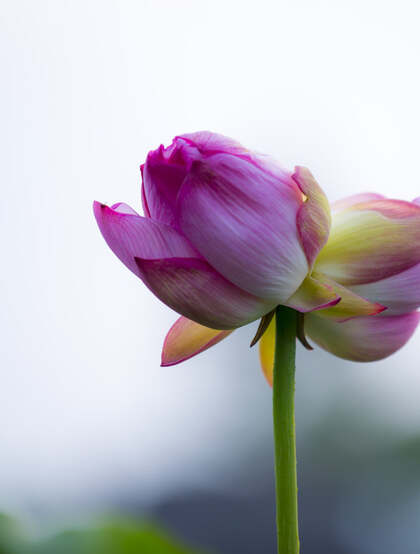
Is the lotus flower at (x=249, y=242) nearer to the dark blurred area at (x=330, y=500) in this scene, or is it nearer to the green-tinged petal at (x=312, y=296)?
the green-tinged petal at (x=312, y=296)

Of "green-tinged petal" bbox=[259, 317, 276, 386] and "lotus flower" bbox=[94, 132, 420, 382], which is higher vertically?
"lotus flower" bbox=[94, 132, 420, 382]

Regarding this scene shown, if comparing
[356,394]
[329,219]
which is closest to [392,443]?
[356,394]

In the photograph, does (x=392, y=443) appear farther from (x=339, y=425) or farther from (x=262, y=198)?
(x=262, y=198)

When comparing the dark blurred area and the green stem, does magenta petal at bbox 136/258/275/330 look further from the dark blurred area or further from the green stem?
the dark blurred area

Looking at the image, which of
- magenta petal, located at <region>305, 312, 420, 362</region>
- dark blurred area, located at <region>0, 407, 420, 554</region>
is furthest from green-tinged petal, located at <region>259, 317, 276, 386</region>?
dark blurred area, located at <region>0, 407, 420, 554</region>

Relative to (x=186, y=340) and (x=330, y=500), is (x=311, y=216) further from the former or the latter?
(x=330, y=500)

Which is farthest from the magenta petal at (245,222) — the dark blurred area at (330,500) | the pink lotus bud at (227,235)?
the dark blurred area at (330,500)

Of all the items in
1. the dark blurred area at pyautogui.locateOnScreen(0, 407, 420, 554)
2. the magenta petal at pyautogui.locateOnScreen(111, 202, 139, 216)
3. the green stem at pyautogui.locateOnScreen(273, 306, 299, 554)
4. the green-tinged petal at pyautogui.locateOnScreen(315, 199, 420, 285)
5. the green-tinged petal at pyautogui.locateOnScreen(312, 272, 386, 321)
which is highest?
the magenta petal at pyautogui.locateOnScreen(111, 202, 139, 216)

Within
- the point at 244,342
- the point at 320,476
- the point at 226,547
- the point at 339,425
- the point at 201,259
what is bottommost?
the point at 226,547
